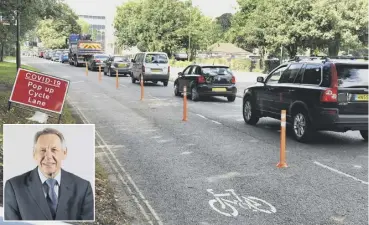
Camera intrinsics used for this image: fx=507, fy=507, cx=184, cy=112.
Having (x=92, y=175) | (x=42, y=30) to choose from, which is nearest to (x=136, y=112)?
(x=92, y=175)

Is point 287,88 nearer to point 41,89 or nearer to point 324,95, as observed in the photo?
point 324,95

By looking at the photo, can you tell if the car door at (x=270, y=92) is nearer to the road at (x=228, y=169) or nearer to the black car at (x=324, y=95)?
the black car at (x=324, y=95)

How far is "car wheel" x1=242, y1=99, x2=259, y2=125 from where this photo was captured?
12688 millimetres

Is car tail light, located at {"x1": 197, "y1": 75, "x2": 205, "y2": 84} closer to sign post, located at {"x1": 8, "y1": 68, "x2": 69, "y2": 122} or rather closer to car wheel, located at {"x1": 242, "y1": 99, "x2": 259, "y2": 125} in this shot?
car wheel, located at {"x1": 242, "y1": 99, "x2": 259, "y2": 125}

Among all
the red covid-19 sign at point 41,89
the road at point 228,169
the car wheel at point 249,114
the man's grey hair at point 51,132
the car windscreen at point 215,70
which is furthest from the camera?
the car windscreen at point 215,70

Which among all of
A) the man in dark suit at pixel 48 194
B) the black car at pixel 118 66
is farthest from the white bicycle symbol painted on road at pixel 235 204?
the black car at pixel 118 66

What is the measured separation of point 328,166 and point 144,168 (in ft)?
9.57

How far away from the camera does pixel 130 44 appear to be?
214ft

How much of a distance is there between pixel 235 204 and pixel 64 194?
3911mm

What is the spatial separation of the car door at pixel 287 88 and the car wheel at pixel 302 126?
38cm

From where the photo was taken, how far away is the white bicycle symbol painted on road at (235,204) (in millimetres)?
5648

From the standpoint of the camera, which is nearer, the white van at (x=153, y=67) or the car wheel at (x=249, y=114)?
the car wheel at (x=249, y=114)

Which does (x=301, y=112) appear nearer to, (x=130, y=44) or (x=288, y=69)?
(x=288, y=69)

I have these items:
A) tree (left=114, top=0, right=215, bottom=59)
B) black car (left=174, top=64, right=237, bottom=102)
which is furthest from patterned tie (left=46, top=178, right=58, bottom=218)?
tree (left=114, top=0, right=215, bottom=59)
